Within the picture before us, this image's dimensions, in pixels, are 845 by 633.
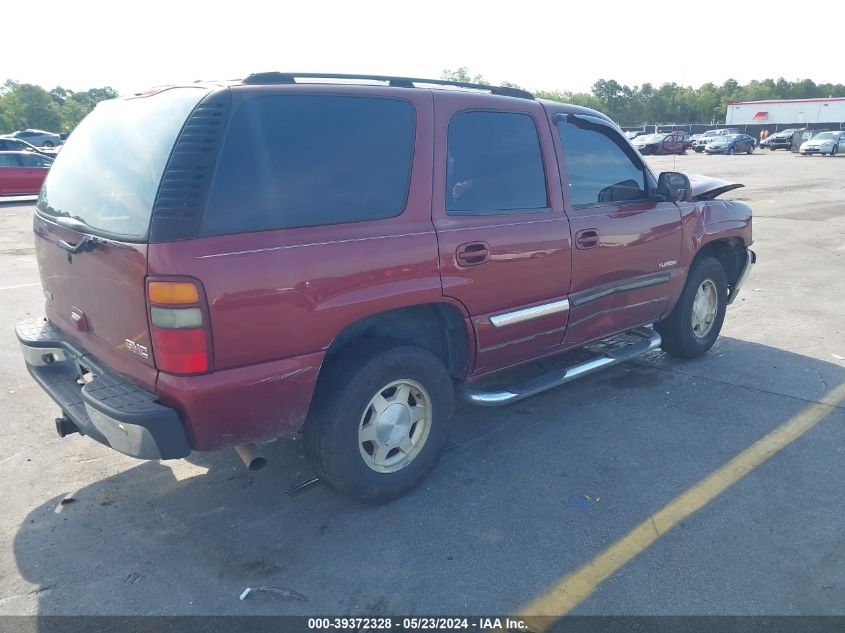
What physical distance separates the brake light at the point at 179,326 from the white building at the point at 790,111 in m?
68.1

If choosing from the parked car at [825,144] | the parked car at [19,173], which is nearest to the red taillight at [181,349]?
the parked car at [19,173]

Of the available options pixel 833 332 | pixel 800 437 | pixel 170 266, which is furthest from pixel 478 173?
pixel 833 332

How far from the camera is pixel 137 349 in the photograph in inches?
114

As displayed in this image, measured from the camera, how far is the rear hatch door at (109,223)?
2.82 metres

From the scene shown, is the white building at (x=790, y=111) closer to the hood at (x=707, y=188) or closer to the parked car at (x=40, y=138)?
the parked car at (x=40, y=138)

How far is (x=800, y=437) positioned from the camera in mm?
4199

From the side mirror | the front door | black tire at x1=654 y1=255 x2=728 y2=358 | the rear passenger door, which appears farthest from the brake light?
black tire at x1=654 y1=255 x2=728 y2=358

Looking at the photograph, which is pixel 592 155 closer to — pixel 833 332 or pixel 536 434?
pixel 536 434

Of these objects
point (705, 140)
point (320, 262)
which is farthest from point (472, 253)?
point (705, 140)

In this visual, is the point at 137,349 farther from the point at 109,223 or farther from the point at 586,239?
the point at 586,239

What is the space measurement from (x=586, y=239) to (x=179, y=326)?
2574 millimetres

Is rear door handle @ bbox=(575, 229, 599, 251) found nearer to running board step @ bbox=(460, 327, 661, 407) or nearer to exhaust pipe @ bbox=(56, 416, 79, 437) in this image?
running board step @ bbox=(460, 327, 661, 407)

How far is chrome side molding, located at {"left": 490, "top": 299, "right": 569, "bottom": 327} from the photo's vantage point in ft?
12.5

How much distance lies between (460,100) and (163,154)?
1634mm
